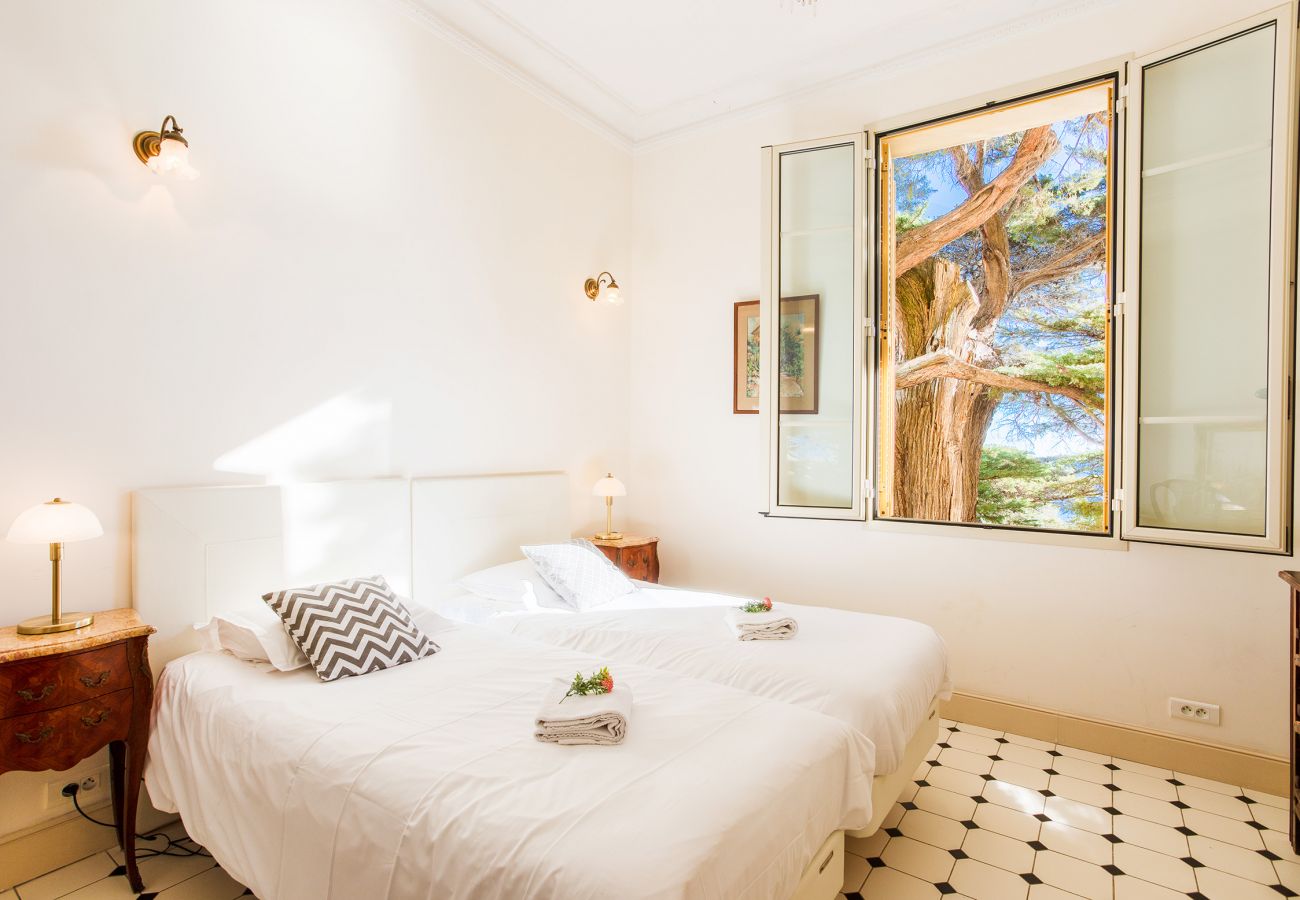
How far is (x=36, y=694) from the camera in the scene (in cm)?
179

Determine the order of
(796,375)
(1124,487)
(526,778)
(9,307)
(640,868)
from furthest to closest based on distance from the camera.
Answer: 1. (796,375)
2. (1124,487)
3. (9,307)
4. (526,778)
5. (640,868)

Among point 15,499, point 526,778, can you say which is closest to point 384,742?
point 526,778

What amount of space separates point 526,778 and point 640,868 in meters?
0.39

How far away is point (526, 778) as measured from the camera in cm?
147

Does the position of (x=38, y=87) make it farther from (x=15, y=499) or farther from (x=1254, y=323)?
(x=1254, y=323)

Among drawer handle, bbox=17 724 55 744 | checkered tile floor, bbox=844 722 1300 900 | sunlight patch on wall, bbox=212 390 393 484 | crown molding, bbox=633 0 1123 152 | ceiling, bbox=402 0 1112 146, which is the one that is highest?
ceiling, bbox=402 0 1112 146

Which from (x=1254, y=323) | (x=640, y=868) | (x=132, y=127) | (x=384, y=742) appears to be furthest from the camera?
(x=1254, y=323)

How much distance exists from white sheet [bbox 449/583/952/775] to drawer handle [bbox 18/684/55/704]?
1.36 meters

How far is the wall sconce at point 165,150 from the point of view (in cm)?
221

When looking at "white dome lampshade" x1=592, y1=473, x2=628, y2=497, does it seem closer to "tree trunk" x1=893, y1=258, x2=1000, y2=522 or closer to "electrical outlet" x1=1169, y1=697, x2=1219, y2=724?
"tree trunk" x1=893, y1=258, x2=1000, y2=522

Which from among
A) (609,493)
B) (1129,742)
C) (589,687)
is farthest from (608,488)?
(1129,742)

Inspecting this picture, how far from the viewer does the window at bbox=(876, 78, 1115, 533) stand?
4.14m

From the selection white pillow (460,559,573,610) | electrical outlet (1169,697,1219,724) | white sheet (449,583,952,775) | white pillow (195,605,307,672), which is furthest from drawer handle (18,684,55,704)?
electrical outlet (1169,697,1219,724)

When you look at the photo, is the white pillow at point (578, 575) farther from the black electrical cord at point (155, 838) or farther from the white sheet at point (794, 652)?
the black electrical cord at point (155, 838)
